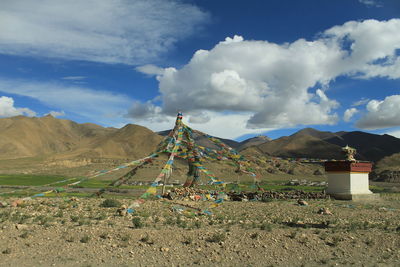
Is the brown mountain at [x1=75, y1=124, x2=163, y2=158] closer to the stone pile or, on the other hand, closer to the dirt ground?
the stone pile

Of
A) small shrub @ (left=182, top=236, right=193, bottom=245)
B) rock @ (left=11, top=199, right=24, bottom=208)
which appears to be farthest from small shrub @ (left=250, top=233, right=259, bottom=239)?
rock @ (left=11, top=199, right=24, bottom=208)

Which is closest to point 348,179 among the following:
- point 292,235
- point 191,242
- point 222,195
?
point 222,195

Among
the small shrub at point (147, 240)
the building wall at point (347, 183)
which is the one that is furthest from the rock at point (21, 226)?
the building wall at point (347, 183)

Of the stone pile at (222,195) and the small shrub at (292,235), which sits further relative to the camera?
the stone pile at (222,195)

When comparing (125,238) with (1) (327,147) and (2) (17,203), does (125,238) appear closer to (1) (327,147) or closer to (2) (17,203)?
(2) (17,203)

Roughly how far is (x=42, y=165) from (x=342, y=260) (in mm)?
94315

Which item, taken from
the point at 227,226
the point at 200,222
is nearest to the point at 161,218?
the point at 200,222

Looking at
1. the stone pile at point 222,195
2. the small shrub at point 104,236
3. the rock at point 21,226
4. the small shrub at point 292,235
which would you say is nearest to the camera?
the small shrub at point 104,236

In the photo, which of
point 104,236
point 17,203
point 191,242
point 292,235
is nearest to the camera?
point 191,242

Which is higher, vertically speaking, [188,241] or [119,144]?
[119,144]

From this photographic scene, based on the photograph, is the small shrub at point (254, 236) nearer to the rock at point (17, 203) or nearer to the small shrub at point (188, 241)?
the small shrub at point (188, 241)

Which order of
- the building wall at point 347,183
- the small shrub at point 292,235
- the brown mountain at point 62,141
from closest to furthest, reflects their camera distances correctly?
the small shrub at point 292,235, the building wall at point 347,183, the brown mountain at point 62,141

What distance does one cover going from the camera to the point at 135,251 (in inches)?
406

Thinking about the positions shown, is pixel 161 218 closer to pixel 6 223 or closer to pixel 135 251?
pixel 135 251
